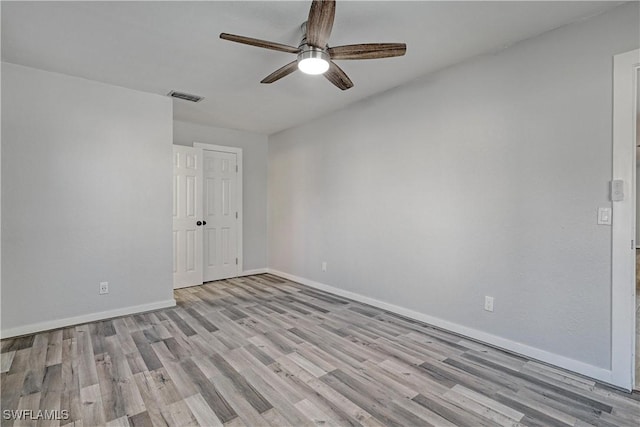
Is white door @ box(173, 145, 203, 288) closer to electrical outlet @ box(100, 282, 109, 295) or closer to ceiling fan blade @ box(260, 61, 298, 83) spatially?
electrical outlet @ box(100, 282, 109, 295)

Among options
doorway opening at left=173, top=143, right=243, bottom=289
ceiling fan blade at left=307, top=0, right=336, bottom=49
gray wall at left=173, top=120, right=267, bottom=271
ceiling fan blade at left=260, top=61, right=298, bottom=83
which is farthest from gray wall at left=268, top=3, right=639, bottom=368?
doorway opening at left=173, top=143, right=243, bottom=289

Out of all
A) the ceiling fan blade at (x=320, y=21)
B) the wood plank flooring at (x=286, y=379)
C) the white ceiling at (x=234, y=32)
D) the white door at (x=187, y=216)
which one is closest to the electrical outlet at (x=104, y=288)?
the wood plank flooring at (x=286, y=379)

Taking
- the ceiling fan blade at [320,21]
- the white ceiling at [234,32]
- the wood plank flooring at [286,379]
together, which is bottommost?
the wood plank flooring at [286,379]

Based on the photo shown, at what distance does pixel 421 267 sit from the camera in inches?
126

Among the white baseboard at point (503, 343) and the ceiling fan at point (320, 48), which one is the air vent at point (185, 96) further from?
the white baseboard at point (503, 343)

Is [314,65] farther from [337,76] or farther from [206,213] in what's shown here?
[206,213]

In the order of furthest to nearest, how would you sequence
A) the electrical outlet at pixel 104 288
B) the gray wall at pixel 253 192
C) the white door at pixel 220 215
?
the gray wall at pixel 253 192 < the white door at pixel 220 215 < the electrical outlet at pixel 104 288

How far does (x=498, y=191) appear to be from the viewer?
2.62 m

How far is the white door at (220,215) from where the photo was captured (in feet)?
16.3

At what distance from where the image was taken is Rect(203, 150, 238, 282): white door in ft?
16.3

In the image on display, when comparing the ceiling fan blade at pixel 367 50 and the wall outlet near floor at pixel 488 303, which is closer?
the ceiling fan blade at pixel 367 50

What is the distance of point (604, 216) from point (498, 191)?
0.71m

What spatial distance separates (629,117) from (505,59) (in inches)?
39.3

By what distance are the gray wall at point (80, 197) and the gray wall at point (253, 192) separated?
172 cm
